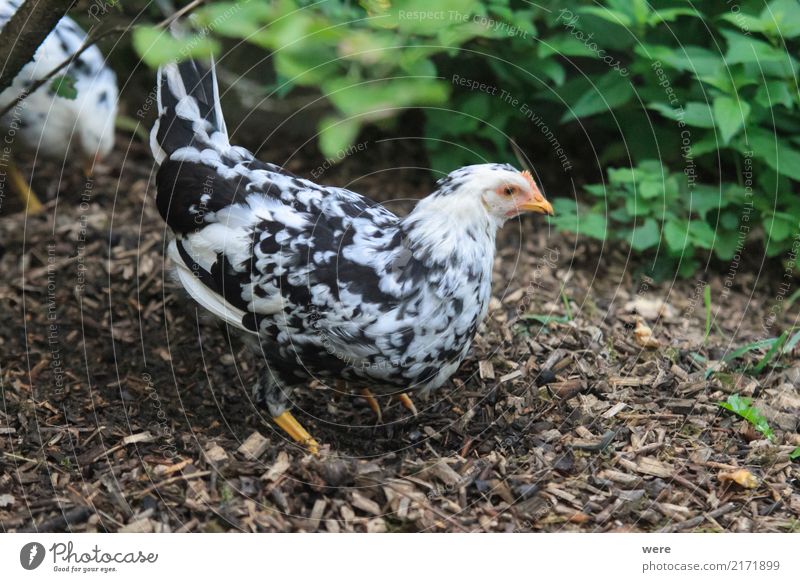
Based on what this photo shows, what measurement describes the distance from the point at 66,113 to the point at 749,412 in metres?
4.91

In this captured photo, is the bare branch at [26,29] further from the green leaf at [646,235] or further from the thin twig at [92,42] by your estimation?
the green leaf at [646,235]

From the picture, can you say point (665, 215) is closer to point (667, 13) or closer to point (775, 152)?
point (775, 152)

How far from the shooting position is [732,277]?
5711mm

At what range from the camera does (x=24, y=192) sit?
6.12m

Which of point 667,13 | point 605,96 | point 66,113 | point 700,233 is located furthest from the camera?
point 66,113

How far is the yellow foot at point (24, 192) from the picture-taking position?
6.07 metres

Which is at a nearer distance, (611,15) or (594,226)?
(611,15)

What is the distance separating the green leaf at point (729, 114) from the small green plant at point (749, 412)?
1.60m

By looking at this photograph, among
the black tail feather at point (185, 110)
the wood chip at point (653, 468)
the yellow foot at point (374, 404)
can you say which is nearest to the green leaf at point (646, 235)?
the wood chip at point (653, 468)

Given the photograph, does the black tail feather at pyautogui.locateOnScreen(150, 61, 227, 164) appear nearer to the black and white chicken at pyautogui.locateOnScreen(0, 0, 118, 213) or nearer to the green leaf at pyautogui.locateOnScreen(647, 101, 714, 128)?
the black and white chicken at pyautogui.locateOnScreen(0, 0, 118, 213)

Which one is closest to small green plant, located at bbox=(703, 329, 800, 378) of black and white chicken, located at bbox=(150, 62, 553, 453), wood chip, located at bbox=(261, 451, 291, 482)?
black and white chicken, located at bbox=(150, 62, 553, 453)

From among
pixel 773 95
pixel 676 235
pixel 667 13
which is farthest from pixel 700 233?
pixel 667 13
